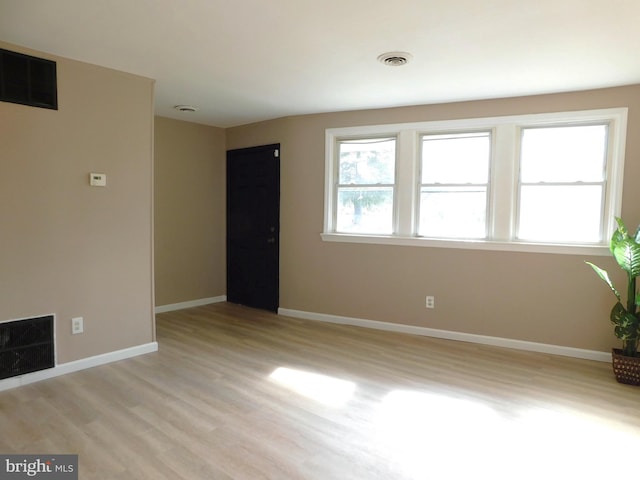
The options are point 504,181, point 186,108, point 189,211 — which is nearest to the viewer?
point 504,181

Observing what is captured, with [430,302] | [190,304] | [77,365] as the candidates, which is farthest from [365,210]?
[77,365]

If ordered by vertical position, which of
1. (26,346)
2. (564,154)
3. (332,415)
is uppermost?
(564,154)

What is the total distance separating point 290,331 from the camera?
4.33 metres

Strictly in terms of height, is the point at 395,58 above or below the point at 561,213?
above

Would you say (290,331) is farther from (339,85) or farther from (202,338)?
(339,85)

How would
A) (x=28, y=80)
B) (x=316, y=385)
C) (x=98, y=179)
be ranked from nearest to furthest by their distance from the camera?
(x=28, y=80) → (x=316, y=385) → (x=98, y=179)

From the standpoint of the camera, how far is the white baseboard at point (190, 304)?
5.00 m

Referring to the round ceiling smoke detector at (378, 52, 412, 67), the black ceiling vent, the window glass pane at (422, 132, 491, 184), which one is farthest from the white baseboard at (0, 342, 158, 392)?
the window glass pane at (422, 132, 491, 184)

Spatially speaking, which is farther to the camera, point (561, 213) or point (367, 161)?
point (367, 161)

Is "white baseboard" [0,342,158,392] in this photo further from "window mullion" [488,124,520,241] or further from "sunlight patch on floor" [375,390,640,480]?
"window mullion" [488,124,520,241]

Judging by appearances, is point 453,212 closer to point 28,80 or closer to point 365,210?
point 365,210

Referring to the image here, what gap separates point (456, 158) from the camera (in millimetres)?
4102

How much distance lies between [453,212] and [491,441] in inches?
94.5

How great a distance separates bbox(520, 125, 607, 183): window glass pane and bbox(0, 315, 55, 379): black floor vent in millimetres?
4319
